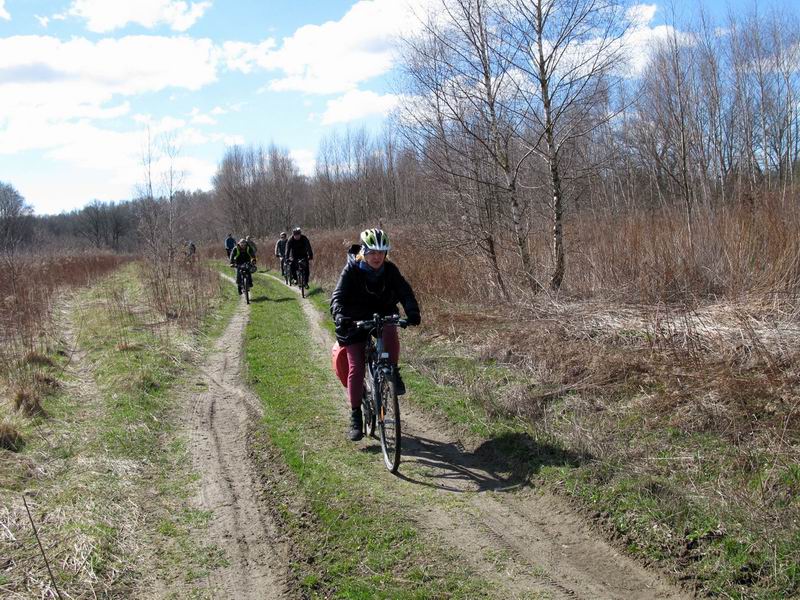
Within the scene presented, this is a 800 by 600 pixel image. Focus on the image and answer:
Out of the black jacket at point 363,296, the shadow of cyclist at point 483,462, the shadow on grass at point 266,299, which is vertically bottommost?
the shadow of cyclist at point 483,462

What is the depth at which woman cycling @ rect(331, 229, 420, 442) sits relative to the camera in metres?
6.07

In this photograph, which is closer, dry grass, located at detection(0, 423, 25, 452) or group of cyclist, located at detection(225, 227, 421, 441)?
group of cyclist, located at detection(225, 227, 421, 441)

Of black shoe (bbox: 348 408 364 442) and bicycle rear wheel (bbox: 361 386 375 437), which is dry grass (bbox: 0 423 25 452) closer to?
black shoe (bbox: 348 408 364 442)

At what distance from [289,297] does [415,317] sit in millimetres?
13746

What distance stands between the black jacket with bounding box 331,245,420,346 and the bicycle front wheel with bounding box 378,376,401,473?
0.65 metres

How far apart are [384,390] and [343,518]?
150cm

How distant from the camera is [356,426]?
646 centimetres

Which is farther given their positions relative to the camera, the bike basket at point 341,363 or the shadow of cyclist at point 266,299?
the shadow of cyclist at point 266,299

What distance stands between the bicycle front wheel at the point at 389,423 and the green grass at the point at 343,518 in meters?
0.14

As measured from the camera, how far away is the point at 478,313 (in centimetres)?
1122

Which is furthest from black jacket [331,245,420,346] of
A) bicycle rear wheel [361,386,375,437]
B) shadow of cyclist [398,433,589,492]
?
shadow of cyclist [398,433,589,492]

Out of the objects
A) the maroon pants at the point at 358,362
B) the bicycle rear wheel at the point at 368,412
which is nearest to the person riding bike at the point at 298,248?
the bicycle rear wheel at the point at 368,412

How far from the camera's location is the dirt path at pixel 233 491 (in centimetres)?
408

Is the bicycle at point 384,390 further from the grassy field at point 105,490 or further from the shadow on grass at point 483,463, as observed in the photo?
the grassy field at point 105,490
